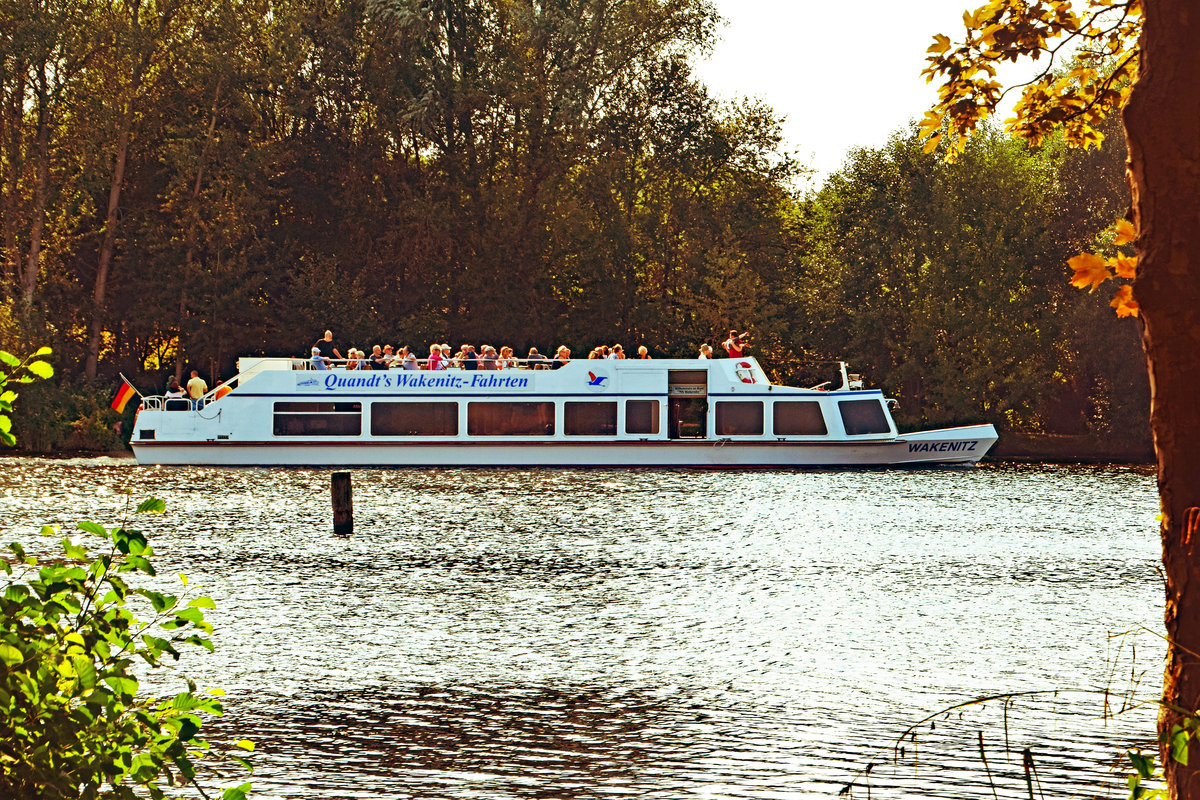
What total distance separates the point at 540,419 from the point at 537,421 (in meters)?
0.10

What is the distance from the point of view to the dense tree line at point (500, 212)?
4938cm

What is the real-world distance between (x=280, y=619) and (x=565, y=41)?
39033mm

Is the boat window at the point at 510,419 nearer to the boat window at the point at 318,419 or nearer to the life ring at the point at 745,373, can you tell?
the boat window at the point at 318,419

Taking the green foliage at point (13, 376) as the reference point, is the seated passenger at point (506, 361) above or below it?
above

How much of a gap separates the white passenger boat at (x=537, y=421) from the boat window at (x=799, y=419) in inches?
1.0

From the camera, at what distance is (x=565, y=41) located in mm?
53500

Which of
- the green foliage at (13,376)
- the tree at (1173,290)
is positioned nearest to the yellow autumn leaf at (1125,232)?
the tree at (1173,290)

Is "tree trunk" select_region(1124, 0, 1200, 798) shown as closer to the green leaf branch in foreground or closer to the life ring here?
the green leaf branch in foreground

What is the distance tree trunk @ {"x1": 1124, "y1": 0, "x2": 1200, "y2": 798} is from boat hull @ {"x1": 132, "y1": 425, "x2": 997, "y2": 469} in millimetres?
34001

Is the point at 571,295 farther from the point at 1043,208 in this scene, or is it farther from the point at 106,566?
the point at 106,566

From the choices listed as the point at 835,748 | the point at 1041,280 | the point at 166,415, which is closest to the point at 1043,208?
the point at 1041,280

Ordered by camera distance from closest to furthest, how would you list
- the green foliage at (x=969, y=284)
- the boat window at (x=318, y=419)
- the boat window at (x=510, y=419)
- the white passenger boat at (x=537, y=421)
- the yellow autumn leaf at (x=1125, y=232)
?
the yellow autumn leaf at (x=1125, y=232) < the white passenger boat at (x=537, y=421) < the boat window at (x=318, y=419) < the boat window at (x=510, y=419) < the green foliage at (x=969, y=284)

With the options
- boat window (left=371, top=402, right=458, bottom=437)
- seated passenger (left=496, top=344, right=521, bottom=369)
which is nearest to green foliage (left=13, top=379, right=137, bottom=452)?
boat window (left=371, top=402, right=458, bottom=437)

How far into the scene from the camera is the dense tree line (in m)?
49.4
